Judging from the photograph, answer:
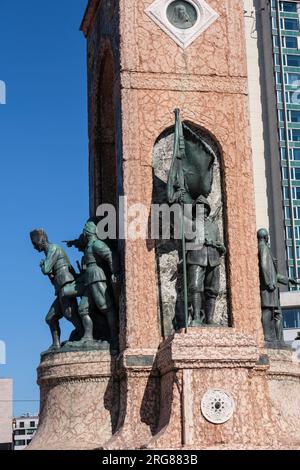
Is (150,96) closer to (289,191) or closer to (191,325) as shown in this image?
(191,325)

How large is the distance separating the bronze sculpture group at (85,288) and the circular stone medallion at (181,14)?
15.0 feet

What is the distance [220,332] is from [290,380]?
10.00 ft

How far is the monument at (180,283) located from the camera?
15305 millimetres

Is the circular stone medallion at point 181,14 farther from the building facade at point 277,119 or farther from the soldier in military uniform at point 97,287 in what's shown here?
the building facade at point 277,119

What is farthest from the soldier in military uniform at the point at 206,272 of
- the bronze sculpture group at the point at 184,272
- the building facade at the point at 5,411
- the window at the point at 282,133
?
the window at the point at 282,133

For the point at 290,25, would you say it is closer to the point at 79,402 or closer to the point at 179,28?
the point at 179,28

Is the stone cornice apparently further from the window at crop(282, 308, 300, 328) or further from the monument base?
the window at crop(282, 308, 300, 328)

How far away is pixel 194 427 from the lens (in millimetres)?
14914

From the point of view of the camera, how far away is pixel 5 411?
6000cm

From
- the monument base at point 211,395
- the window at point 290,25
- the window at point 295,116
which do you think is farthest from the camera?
the window at point 290,25

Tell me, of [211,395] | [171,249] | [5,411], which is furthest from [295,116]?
[211,395]

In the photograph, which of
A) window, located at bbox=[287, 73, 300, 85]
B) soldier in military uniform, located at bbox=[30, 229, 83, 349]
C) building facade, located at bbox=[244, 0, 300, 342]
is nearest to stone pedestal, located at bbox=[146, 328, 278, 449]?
soldier in military uniform, located at bbox=[30, 229, 83, 349]
